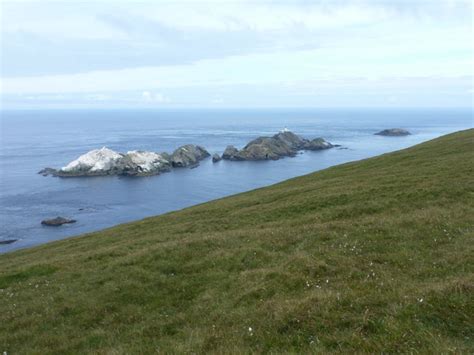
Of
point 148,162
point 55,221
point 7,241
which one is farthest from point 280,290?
point 148,162

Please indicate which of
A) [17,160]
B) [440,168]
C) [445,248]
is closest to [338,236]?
[445,248]

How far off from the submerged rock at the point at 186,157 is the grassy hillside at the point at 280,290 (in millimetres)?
133527

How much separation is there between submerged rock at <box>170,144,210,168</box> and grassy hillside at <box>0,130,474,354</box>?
438 feet

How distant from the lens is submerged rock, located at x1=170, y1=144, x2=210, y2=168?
513 feet

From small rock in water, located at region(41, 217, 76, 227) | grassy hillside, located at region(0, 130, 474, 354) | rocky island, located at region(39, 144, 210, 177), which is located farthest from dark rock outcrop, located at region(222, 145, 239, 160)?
grassy hillside, located at region(0, 130, 474, 354)

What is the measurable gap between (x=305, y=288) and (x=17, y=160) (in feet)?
613

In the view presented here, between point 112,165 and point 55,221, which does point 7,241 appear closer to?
point 55,221

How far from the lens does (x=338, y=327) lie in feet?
30.6

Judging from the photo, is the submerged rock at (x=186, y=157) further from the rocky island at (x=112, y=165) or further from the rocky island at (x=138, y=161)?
the rocky island at (x=112, y=165)

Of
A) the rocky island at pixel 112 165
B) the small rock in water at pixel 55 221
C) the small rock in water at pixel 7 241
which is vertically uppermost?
the rocky island at pixel 112 165

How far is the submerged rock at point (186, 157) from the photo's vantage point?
156375 mm

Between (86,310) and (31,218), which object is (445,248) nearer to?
(86,310)

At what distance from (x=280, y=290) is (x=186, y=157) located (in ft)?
491

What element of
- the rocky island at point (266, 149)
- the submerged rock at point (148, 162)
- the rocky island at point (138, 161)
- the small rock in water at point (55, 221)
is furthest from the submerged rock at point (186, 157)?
the small rock in water at point (55, 221)
